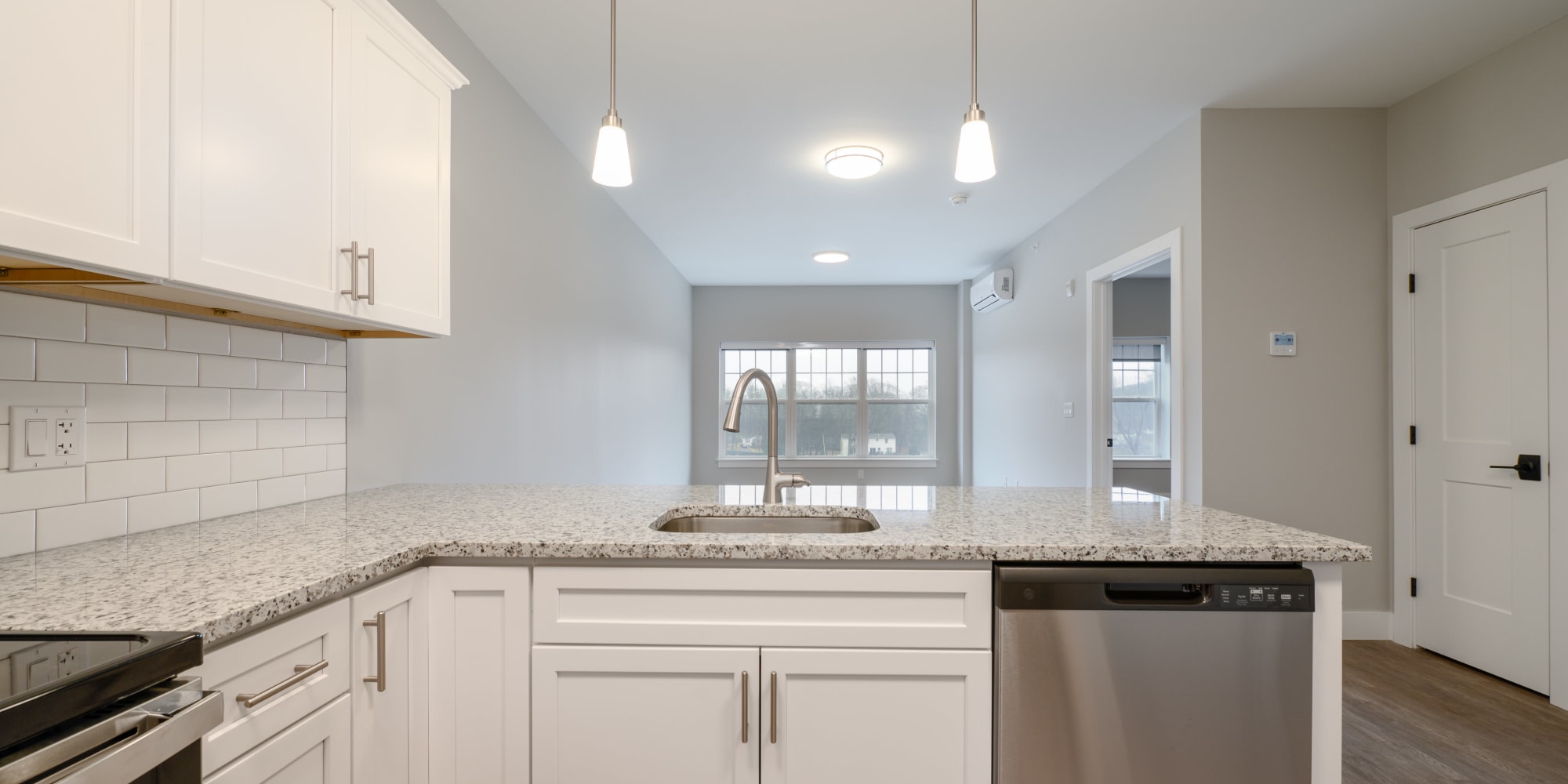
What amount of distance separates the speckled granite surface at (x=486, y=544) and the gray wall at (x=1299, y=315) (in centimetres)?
170

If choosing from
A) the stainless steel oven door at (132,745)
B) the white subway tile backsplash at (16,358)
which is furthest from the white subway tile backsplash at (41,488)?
the stainless steel oven door at (132,745)

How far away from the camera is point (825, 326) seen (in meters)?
7.55

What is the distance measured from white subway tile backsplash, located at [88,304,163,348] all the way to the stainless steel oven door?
0.85m

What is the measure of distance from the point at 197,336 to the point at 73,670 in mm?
1015

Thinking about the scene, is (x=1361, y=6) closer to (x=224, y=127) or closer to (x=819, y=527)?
(x=819, y=527)

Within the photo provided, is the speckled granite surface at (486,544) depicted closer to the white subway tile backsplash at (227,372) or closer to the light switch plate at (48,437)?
the light switch plate at (48,437)

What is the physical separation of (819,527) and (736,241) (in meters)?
4.18

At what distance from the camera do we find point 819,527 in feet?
5.58

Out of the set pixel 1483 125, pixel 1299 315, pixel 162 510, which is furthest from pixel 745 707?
pixel 1483 125

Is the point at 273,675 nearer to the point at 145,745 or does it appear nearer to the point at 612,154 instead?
the point at 145,745

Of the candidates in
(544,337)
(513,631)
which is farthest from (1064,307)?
(513,631)

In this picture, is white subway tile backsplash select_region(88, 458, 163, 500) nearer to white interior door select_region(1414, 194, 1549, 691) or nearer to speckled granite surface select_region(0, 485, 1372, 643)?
speckled granite surface select_region(0, 485, 1372, 643)

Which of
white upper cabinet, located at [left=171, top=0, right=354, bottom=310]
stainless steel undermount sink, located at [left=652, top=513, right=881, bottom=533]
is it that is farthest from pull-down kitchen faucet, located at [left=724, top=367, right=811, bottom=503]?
white upper cabinet, located at [left=171, top=0, right=354, bottom=310]

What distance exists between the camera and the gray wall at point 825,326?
752 centimetres
